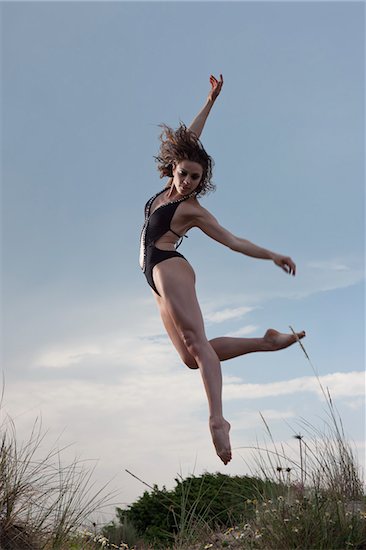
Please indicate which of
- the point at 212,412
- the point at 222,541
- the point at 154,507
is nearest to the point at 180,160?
the point at 212,412

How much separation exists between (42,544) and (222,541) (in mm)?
1365

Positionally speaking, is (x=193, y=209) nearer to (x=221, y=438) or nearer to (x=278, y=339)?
(x=278, y=339)

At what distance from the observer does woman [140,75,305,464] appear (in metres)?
4.64

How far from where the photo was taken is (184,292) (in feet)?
15.9

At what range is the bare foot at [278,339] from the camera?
17.1ft

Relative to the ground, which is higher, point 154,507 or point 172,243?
point 172,243

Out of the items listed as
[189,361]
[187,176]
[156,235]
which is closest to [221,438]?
[189,361]

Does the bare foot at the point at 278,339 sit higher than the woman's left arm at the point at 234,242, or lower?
lower

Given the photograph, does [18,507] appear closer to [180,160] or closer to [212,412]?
[212,412]

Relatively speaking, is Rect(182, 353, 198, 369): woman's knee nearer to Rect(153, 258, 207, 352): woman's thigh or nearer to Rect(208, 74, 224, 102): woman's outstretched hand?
Rect(153, 258, 207, 352): woman's thigh

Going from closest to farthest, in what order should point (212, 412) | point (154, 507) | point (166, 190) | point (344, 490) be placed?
point (212, 412) → point (166, 190) → point (344, 490) → point (154, 507)

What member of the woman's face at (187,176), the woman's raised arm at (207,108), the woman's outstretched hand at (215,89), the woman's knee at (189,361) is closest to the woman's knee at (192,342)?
the woman's knee at (189,361)

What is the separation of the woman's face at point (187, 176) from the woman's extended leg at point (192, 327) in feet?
1.68

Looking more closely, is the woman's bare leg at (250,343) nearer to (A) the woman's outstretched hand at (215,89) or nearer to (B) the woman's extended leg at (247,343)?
(B) the woman's extended leg at (247,343)
